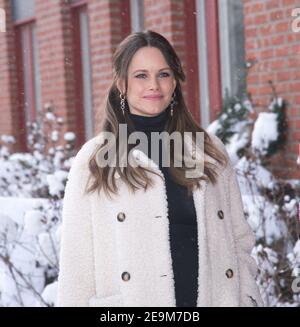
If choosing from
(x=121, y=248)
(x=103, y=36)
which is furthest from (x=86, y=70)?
(x=121, y=248)

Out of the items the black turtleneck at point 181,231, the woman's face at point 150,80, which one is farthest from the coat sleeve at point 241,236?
the woman's face at point 150,80

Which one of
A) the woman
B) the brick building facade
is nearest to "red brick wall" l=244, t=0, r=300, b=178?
the brick building facade

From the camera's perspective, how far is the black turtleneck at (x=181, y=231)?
9.02ft

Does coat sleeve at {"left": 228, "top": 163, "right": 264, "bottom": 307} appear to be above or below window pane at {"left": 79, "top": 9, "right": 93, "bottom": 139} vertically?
below

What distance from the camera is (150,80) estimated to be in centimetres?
273

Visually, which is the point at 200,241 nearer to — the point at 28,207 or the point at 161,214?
the point at 161,214

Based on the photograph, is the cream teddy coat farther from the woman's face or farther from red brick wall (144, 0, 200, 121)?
red brick wall (144, 0, 200, 121)

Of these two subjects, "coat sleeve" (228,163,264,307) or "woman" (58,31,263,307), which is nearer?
"woman" (58,31,263,307)

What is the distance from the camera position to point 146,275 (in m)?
2.76

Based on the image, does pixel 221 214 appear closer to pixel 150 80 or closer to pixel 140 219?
pixel 140 219

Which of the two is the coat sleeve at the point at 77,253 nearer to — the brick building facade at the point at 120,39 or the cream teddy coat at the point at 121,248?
the cream teddy coat at the point at 121,248

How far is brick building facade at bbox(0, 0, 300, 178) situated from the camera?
18.3 ft

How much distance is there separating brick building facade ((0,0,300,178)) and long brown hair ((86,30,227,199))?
5.46ft
